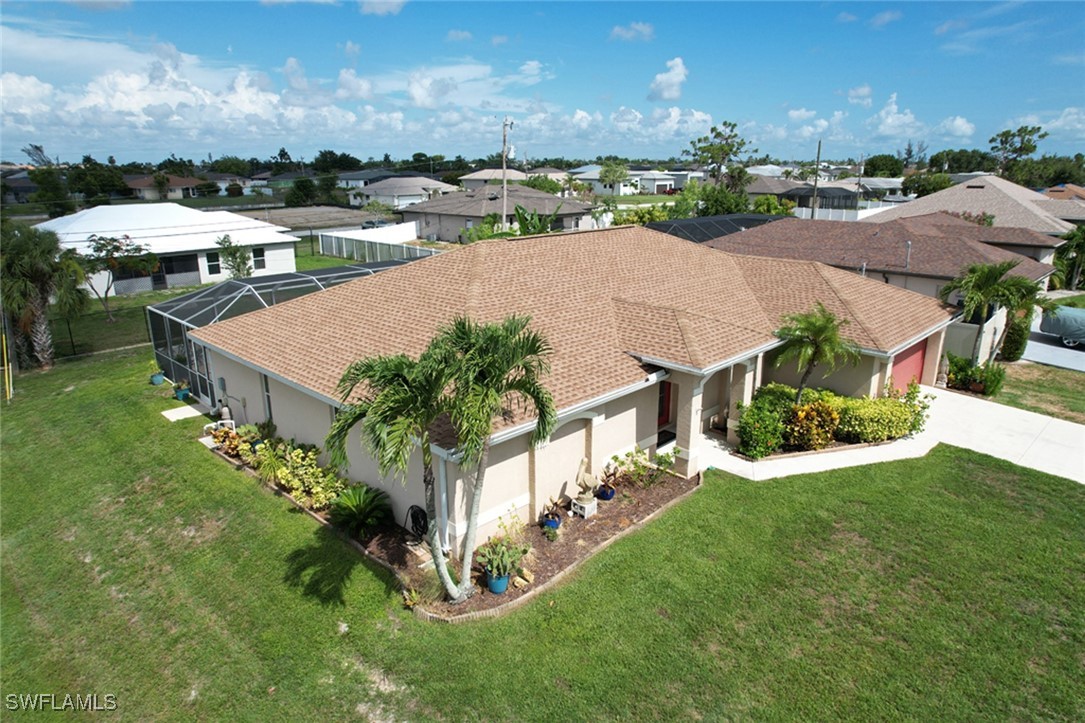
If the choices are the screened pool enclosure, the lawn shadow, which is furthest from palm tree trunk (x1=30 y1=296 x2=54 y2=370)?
the lawn shadow

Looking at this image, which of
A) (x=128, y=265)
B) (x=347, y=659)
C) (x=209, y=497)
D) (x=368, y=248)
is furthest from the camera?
(x=368, y=248)

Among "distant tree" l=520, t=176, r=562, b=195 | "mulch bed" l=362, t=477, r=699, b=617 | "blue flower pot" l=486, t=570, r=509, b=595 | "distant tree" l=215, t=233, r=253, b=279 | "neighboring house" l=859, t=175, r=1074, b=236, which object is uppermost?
"distant tree" l=520, t=176, r=562, b=195

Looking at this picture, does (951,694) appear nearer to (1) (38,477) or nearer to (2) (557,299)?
(2) (557,299)

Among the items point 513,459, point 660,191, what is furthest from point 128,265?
point 660,191

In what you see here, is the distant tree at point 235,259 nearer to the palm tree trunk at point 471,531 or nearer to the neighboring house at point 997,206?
the palm tree trunk at point 471,531

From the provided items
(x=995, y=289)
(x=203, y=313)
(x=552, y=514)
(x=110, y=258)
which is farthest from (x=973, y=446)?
(x=110, y=258)

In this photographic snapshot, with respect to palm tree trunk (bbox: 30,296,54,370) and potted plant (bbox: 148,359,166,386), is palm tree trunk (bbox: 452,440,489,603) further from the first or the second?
palm tree trunk (bbox: 30,296,54,370)

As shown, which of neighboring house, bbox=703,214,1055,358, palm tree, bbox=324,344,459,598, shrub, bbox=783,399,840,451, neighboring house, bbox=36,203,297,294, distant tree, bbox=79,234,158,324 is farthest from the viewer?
neighboring house, bbox=36,203,297,294
